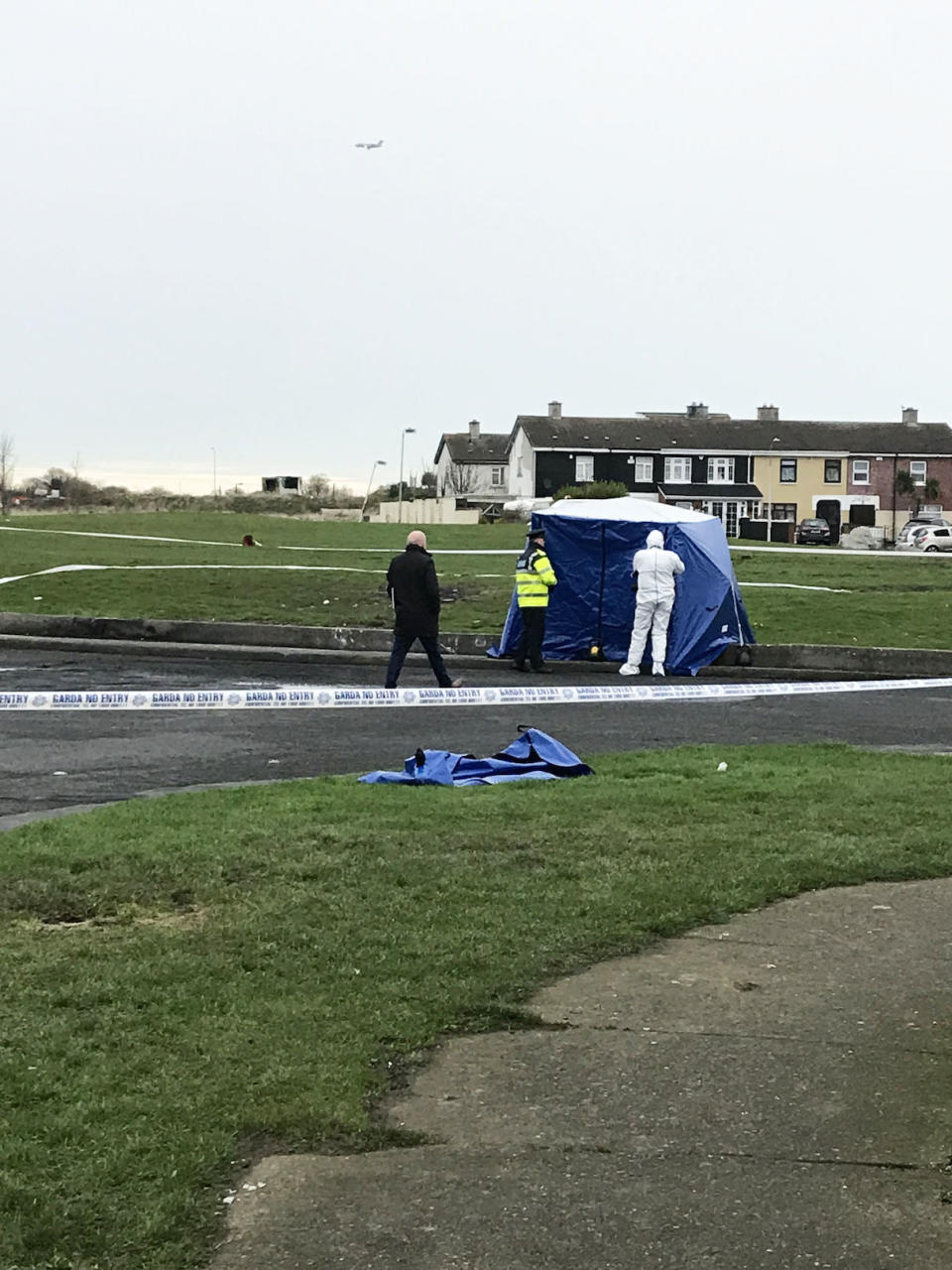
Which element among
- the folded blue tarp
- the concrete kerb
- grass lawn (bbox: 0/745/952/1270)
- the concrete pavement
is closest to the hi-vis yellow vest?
the concrete kerb

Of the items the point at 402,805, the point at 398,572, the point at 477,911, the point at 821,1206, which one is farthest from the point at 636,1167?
the point at 398,572

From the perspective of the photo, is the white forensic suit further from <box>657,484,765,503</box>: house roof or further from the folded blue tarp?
<box>657,484,765,503</box>: house roof

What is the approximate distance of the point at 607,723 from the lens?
12.9 m

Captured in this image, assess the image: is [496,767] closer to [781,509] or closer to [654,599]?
[654,599]

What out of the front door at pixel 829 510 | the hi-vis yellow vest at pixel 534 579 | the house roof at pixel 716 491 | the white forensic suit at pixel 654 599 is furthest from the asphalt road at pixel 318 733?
the front door at pixel 829 510

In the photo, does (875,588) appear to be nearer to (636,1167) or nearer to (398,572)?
(398,572)

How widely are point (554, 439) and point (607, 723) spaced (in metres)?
72.7

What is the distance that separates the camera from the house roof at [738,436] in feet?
275

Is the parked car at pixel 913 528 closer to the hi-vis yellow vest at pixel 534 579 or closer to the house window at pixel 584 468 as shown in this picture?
the house window at pixel 584 468

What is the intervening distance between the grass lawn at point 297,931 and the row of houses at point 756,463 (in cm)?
7485

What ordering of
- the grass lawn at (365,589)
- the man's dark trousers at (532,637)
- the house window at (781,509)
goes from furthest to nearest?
the house window at (781,509) < the grass lawn at (365,589) < the man's dark trousers at (532,637)

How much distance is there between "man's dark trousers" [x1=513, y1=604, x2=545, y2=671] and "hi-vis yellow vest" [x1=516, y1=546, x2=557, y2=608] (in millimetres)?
87

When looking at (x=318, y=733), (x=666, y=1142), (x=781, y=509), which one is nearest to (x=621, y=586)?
(x=318, y=733)

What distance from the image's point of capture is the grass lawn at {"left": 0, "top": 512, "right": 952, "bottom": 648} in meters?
21.7
